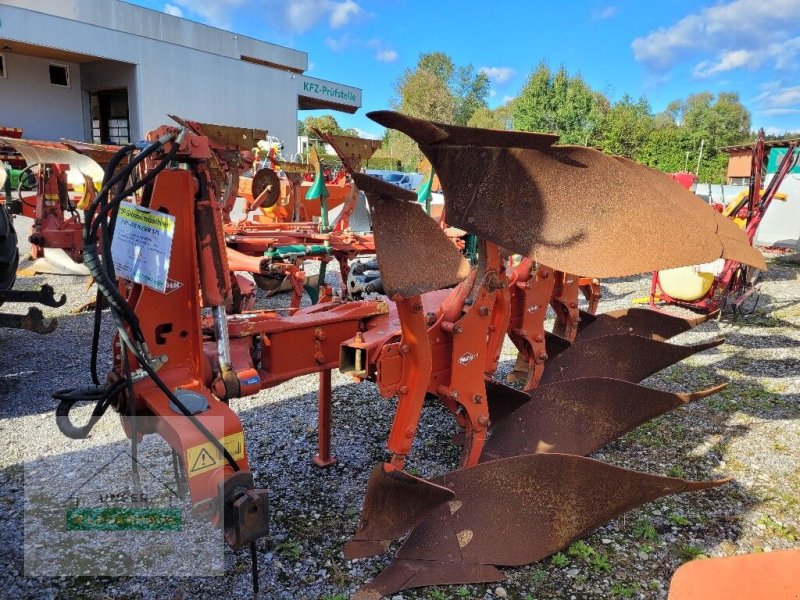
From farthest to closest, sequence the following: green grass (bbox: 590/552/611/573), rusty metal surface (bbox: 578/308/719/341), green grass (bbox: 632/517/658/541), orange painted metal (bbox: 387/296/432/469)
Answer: rusty metal surface (bbox: 578/308/719/341) < green grass (bbox: 632/517/658/541) < green grass (bbox: 590/552/611/573) < orange painted metal (bbox: 387/296/432/469)

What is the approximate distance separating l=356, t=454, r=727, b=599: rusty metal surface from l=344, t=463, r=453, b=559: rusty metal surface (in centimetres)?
17

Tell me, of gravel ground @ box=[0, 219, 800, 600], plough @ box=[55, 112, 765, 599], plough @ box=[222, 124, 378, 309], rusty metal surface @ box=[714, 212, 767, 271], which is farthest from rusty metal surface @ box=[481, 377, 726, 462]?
plough @ box=[222, 124, 378, 309]

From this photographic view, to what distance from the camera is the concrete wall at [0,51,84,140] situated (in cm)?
1902

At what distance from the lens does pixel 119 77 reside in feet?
66.2

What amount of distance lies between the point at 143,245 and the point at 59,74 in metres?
23.4

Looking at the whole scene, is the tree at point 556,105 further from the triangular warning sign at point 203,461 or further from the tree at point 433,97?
the triangular warning sign at point 203,461

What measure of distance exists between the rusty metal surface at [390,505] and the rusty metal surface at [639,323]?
2576 mm

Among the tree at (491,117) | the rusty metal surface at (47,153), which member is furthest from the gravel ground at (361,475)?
the tree at (491,117)

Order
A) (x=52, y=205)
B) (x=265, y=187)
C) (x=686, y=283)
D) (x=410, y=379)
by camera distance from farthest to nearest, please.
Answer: (x=265, y=187), (x=686, y=283), (x=52, y=205), (x=410, y=379)

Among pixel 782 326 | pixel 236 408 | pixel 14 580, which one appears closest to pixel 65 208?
pixel 236 408

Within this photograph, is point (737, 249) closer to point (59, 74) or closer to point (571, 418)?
point (571, 418)

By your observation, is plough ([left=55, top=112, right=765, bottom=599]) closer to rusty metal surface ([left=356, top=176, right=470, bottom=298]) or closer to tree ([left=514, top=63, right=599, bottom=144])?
rusty metal surface ([left=356, top=176, right=470, bottom=298])

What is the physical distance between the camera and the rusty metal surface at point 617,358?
3730mm

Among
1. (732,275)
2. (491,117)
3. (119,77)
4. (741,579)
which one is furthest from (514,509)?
(491,117)
